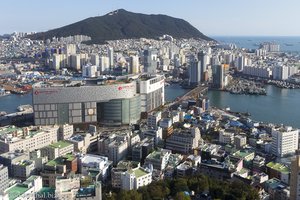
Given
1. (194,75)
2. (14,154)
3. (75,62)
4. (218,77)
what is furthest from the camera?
(75,62)

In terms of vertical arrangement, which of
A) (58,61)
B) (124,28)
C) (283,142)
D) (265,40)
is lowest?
(283,142)

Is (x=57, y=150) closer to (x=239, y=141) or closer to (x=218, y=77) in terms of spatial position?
(x=239, y=141)

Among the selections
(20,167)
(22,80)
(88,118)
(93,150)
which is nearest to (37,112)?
(88,118)

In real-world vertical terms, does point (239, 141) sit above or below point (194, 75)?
below

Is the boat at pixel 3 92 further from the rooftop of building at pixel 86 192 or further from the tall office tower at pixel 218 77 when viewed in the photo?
the rooftop of building at pixel 86 192

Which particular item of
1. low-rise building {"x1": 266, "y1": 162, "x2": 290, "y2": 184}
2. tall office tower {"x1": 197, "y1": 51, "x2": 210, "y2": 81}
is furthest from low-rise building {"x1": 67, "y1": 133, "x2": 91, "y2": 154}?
tall office tower {"x1": 197, "y1": 51, "x2": 210, "y2": 81}

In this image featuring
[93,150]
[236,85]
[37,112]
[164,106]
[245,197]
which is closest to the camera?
[245,197]

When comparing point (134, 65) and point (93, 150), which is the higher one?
point (134, 65)

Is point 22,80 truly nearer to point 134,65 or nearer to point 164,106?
point 134,65

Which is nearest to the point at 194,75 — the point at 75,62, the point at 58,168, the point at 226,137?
the point at 75,62
